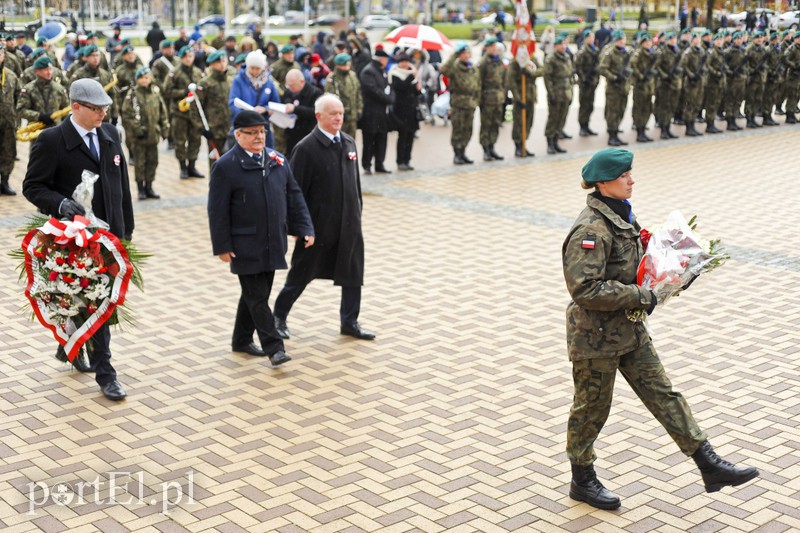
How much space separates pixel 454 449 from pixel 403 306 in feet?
9.99

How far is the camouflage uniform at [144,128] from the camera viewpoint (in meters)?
13.7

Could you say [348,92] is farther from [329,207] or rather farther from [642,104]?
[329,207]

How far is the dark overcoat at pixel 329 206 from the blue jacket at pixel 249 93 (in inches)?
196

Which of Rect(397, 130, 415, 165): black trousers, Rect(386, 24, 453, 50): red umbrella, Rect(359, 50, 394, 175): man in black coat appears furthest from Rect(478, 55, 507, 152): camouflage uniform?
Rect(359, 50, 394, 175): man in black coat

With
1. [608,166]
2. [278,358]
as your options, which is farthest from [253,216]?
[608,166]

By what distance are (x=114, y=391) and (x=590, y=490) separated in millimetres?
3283

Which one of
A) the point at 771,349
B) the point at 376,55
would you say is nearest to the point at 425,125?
the point at 376,55

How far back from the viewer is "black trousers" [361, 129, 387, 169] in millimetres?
15680

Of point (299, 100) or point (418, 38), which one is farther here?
point (418, 38)

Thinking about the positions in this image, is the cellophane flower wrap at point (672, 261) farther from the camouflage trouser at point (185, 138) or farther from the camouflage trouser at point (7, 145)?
the camouflage trouser at point (7, 145)

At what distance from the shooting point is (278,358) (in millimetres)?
7535

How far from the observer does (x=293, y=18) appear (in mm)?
67062

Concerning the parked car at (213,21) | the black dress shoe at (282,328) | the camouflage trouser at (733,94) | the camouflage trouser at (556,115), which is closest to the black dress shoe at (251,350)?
the black dress shoe at (282,328)

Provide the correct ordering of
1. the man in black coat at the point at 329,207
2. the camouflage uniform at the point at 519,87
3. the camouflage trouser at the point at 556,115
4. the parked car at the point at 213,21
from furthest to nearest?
the parked car at the point at 213,21, the camouflage trouser at the point at 556,115, the camouflage uniform at the point at 519,87, the man in black coat at the point at 329,207
